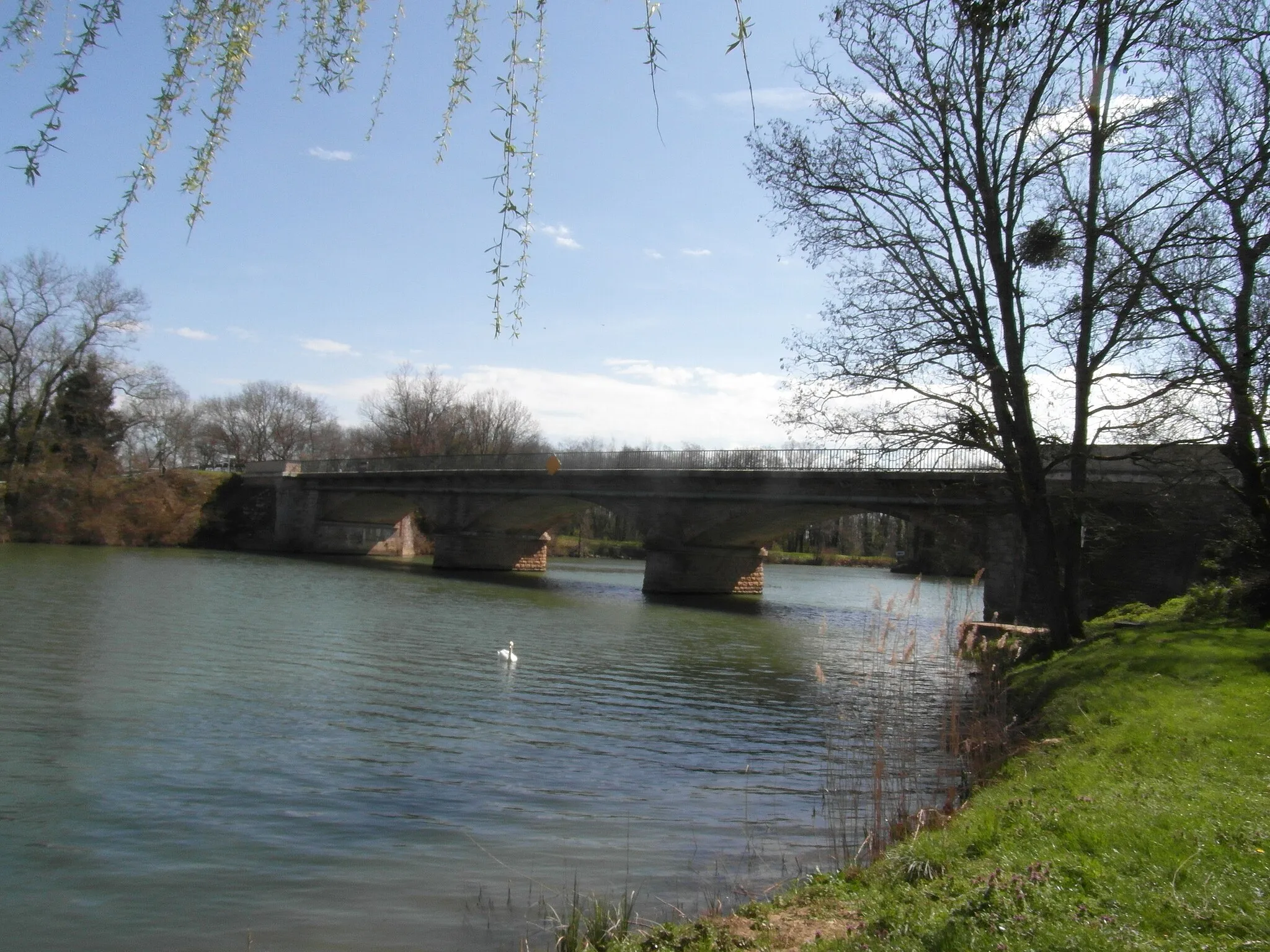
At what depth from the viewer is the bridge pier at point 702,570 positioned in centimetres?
4394

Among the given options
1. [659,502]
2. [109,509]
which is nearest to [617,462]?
→ [659,502]

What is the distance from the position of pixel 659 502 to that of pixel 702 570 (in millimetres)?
3908

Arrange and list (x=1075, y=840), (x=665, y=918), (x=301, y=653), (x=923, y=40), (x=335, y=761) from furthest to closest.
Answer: (x=301, y=653) < (x=923, y=40) < (x=335, y=761) < (x=665, y=918) < (x=1075, y=840)

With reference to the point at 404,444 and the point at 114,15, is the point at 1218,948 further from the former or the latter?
the point at 404,444

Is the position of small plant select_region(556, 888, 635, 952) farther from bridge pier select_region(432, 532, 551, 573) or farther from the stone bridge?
bridge pier select_region(432, 532, 551, 573)

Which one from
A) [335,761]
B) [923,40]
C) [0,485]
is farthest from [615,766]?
[0,485]

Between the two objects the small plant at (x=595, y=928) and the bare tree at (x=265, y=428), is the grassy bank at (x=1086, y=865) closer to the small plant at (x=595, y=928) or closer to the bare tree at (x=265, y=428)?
the small plant at (x=595, y=928)

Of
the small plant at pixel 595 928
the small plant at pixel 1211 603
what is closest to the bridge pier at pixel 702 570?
the small plant at pixel 1211 603

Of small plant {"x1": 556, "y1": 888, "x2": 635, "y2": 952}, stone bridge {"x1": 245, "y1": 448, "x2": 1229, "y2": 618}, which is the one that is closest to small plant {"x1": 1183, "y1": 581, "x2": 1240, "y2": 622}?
stone bridge {"x1": 245, "y1": 448, "x2": 1229, "y2": 618}

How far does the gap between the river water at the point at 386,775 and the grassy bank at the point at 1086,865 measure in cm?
129

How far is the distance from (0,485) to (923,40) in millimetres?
52326

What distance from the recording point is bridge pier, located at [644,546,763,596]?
4394 centimetres

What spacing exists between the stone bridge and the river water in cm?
607

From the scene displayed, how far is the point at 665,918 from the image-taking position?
6395 mm
